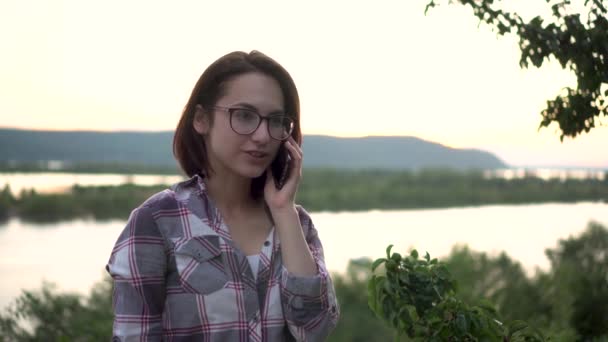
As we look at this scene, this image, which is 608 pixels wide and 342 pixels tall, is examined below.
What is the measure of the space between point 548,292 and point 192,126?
5.26 m

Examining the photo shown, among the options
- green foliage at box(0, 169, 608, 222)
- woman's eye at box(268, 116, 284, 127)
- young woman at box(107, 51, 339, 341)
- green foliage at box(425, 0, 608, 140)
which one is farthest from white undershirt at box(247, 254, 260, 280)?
green foliage at box(0, 169, 608, 222)

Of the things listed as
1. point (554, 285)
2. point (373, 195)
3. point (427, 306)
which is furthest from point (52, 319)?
point (373, 195)

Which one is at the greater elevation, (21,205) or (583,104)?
(583,104)

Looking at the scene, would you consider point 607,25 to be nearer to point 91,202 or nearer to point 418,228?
point 418,228

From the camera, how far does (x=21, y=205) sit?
17953mm

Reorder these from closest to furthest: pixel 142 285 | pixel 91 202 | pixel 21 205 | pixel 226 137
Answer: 1. pixel 142 285
2. pixel 226 137
3. pixel 21 205
4. pixel 91 202

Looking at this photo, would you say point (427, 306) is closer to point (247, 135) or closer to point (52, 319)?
point (247, 135)

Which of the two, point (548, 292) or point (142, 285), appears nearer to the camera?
point (142, 285)

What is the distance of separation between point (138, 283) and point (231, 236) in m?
0.24

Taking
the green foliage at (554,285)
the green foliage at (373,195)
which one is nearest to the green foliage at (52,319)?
the green foliage at (554,285)

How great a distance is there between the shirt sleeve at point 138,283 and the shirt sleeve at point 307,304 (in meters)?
0.27

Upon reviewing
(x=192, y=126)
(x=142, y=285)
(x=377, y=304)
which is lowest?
(x=377, y=304)

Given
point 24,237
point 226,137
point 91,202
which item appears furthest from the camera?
A: point 91,202

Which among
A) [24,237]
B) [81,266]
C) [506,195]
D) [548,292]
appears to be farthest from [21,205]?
[506,195]
